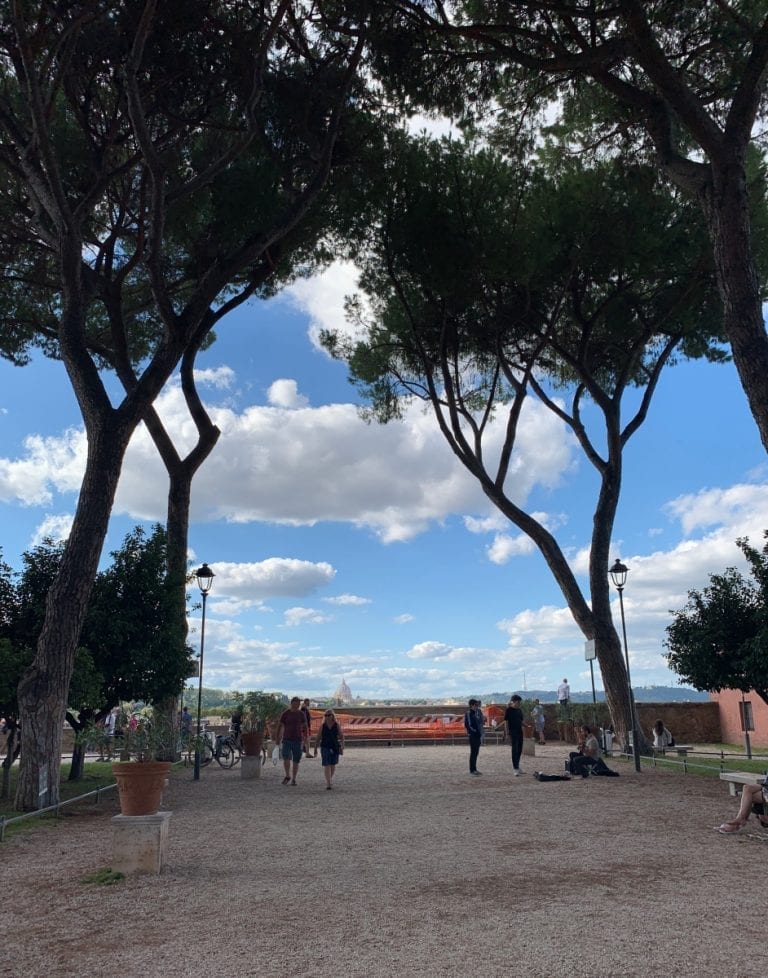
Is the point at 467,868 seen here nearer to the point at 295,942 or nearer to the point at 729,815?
the point at 295,942

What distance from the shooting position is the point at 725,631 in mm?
13609

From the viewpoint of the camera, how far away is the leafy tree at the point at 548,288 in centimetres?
1576

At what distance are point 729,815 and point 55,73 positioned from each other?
13.6 m

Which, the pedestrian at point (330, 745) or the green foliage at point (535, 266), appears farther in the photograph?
the green foliage at point (535, 266)

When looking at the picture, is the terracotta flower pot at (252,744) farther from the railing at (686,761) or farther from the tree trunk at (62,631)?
the railing at (686,761)

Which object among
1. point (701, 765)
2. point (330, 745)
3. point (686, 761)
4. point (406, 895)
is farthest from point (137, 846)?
point (686, 761)

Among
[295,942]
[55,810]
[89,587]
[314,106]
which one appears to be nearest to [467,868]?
[295,942]

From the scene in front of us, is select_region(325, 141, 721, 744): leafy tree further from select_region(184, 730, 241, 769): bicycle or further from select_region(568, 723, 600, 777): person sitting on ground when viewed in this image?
select_region(184, 730, 241, 769): bicycle

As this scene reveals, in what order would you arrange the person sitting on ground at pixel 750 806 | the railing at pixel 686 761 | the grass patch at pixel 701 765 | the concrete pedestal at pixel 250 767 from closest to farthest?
the person sitting on ground at pixel 750 806, the railing at pixel 686 761, the grass patch at pixel 701 765, the concrete pedestal at pixel 250 767

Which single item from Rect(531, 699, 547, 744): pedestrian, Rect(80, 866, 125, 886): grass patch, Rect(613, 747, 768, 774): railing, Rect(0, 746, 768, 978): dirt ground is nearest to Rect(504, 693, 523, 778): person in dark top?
Rect(613, 747, 768, 774): railing

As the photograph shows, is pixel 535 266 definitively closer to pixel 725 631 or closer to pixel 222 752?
pixel 725 631

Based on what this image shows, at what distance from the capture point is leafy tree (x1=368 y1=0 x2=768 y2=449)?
9.54 m

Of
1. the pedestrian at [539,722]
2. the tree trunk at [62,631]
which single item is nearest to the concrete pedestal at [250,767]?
the tree trunk at [62,631]

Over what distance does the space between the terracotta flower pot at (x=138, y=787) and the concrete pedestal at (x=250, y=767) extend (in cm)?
832
